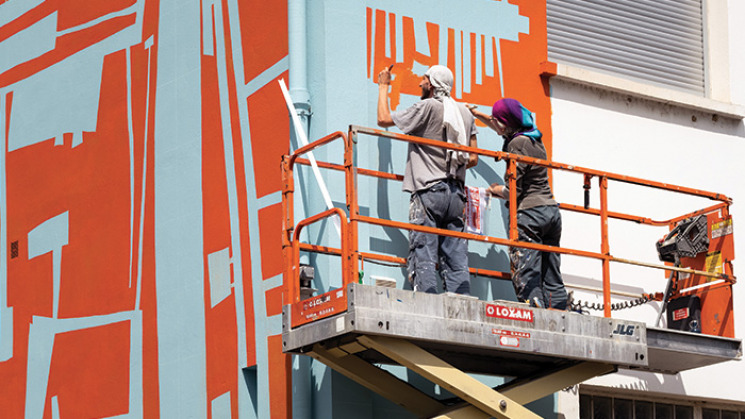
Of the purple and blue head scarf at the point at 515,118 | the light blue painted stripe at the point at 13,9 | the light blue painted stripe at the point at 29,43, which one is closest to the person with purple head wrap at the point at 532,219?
the purple and blue head scarf at the point at 515,118

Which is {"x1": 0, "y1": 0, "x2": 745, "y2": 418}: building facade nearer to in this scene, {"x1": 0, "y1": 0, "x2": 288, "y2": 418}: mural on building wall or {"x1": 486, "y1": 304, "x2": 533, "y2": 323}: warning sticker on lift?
{"x1": 0, "y1": 0, "x2": 288, "y2": 418}: mural on building wall

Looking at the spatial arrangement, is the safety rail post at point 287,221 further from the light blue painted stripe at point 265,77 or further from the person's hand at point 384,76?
the light blue painted stripe at point 265,77

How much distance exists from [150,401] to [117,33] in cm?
389

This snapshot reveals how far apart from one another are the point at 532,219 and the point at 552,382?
1323 millimetres

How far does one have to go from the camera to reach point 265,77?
39.7ft

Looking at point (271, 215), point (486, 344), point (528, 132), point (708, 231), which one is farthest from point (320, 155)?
point (708, 231)

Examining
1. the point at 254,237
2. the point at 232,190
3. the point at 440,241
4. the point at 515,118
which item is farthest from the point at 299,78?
the point at 440,241

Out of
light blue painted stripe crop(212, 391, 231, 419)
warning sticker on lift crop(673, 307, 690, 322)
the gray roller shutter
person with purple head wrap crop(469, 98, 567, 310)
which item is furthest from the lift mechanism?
the gray roller shutter

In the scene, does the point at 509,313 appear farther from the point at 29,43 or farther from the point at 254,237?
the point at 29,43

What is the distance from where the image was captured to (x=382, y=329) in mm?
9578

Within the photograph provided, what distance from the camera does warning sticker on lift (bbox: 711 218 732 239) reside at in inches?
465

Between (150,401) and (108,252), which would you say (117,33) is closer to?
(108,252)

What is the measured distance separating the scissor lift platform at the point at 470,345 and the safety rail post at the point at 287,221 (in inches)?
11.3

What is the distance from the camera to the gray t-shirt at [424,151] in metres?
10.6
